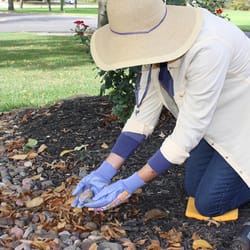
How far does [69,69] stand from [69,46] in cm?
353

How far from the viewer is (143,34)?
2.00 meters

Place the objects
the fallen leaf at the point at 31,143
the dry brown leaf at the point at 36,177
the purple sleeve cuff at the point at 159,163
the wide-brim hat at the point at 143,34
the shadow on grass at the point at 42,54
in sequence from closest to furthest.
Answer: the wide-brim hat at the point at 143,34, the purple sleeve cuff at the point at 159,163, the dry brown leaf at the point at 36,177, the fallen leaf at the point at 31,143, the shadow on grass at the point at 42,54

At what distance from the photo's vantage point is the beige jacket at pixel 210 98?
2.08 m

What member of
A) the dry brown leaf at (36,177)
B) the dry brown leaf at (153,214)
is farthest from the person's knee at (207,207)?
the dry brown leaf at (36,177)

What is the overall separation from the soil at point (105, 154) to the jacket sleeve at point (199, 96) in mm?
427

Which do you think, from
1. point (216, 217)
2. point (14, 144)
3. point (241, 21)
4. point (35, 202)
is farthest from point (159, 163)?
point (241, 21)

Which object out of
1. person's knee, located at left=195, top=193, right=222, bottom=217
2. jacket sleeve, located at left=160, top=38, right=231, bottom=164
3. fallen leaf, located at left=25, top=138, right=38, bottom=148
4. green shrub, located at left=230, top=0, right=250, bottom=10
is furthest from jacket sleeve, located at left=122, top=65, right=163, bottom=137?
green shrub, located at left=230, top=0, right=250, bottom=10

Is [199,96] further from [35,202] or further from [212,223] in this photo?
[35,202]

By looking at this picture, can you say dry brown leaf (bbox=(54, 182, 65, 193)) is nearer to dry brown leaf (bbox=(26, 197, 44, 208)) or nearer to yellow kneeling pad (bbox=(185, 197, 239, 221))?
dry brown leaf (bbox=(26, 197, 44, 208))

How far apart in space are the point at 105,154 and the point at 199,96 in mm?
1291

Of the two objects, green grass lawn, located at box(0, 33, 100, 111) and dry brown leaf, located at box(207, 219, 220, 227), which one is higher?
dry brown leaf, located at box(207, 219, 220, 227)

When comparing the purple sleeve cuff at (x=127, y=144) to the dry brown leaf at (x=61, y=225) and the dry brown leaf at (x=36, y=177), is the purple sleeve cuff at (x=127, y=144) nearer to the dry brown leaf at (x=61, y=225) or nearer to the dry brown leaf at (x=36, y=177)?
the dry brown leaf at (x=61, y=225)

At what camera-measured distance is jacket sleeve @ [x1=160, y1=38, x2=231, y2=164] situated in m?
2.06

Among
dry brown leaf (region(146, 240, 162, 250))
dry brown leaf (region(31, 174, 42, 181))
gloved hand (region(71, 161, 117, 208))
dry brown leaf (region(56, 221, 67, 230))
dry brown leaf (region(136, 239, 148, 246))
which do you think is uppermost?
gloved hand (region(71, 161, 117, 208))
